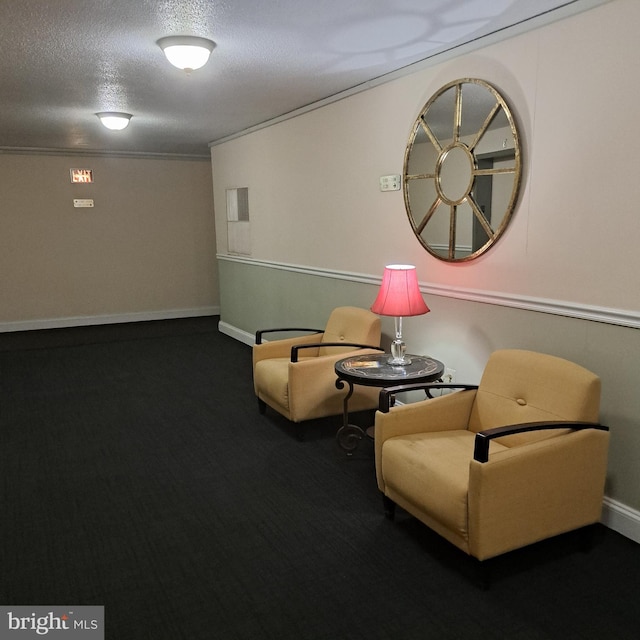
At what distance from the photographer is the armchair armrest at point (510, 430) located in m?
2.16

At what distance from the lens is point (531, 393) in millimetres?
2654

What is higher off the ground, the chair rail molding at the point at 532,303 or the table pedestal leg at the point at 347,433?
the chair rail molding at the point at 532,303

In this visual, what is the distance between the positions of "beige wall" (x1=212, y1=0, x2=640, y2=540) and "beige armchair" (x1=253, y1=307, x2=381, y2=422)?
27 cm

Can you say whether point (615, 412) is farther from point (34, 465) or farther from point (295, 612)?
point (34, 465)

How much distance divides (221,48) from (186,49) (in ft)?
0.79

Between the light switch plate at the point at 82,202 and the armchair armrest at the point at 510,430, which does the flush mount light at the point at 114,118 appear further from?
the armchair armrest at the point at 510,430

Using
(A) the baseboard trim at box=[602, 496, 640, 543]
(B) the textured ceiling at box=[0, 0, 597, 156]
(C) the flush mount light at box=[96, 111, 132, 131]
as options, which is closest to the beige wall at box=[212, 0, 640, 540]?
(A) the baseboard trim at box=[602, 496, 640, 543]

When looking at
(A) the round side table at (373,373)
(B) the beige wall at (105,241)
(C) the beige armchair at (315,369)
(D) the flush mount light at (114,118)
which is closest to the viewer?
(A) the round side table at (373,373)

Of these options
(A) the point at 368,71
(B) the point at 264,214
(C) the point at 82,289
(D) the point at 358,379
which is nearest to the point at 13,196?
(C) the point at 82,289

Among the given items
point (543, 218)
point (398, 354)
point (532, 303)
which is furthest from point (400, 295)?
point (543, 218)

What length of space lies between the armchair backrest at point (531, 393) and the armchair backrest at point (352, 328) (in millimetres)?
1223

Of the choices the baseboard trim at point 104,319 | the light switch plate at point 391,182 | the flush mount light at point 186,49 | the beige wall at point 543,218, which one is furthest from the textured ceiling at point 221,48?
the baseboard trim at point 104,319

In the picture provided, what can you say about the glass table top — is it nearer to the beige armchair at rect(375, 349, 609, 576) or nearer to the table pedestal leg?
the table pedestal leg

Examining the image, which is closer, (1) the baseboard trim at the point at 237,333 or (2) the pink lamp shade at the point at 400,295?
(2) the pink lamp shade at the point at 400,295
